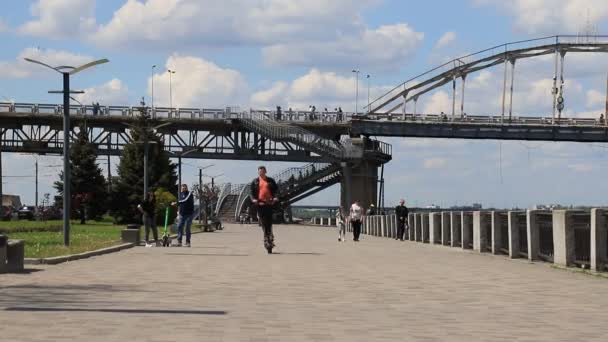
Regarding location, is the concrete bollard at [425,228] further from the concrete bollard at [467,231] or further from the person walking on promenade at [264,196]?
the person walking on promenade at [264,196]

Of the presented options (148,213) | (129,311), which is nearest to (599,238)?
(129,311)

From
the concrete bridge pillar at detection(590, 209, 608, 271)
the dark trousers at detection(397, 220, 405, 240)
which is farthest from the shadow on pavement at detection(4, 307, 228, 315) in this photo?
the dark trousers at detection(397, 220, 405, 240)

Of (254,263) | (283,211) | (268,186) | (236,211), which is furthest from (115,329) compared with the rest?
(236,211)

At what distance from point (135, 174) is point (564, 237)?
79.9 meters

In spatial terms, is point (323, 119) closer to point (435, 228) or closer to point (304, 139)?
point (304, 139)

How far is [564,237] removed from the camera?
74.4ft

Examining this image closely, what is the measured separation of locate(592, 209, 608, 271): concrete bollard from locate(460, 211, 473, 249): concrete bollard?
535 inches

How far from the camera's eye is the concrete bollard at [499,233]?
29.4 meters

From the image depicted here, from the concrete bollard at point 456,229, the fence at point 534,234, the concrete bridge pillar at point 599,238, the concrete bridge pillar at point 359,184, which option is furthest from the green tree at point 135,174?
the concrete bridge pillar at point 599,238

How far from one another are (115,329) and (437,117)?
10246 centimetres

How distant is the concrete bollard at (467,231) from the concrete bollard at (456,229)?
4.32 ft

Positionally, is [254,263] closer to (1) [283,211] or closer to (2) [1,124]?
(1) [283,211]

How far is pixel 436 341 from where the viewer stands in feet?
35.2

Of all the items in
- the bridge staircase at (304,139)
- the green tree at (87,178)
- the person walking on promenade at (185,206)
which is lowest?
the person walking on promenade at (185,206)
